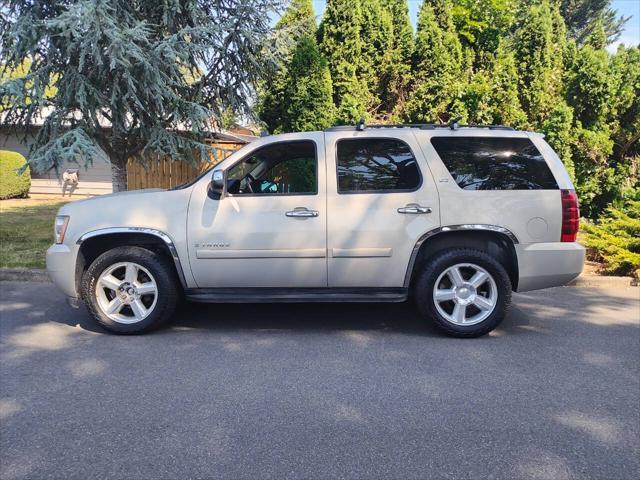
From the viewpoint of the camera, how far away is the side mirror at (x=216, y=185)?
470cm

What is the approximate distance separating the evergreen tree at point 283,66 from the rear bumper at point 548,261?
5812 mm

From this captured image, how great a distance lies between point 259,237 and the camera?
4730 millimetres

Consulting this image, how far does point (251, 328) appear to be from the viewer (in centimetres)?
514

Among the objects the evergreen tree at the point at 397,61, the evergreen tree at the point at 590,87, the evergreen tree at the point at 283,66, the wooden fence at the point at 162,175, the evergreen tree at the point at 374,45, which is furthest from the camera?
the wooden fence at the point at 162,175

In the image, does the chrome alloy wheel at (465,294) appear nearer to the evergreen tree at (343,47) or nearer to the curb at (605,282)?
the curb at (605,282)

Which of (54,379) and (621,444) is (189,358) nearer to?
(54,379)

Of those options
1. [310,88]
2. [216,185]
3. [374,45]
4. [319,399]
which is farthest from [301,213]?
[374,45]

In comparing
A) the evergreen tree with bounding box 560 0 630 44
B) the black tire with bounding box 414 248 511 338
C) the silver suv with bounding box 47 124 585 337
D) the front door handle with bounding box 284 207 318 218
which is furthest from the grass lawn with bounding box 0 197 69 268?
the evergreen tree with bounding box 560 0 630 44

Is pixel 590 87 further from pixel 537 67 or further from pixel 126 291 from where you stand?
pixel 126 291

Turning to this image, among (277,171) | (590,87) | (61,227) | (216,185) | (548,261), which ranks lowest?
(548,261)

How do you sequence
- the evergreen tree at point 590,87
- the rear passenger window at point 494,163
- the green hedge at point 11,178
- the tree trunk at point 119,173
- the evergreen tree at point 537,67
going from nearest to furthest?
1. the rear passenger window at point 494,163
2. the tree trunk at point 119,173
3. the evergreen tree at point 590,87
4. the evergreen tree at point 537,67
5. the green hedge at point 11,178

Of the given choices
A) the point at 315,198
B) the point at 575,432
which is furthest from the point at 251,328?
the point at 575,432

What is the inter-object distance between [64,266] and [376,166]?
10.3 feet

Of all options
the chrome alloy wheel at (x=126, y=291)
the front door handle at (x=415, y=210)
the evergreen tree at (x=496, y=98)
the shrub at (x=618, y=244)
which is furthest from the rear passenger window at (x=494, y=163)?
the evergreen tree at (x=496, y=98)
